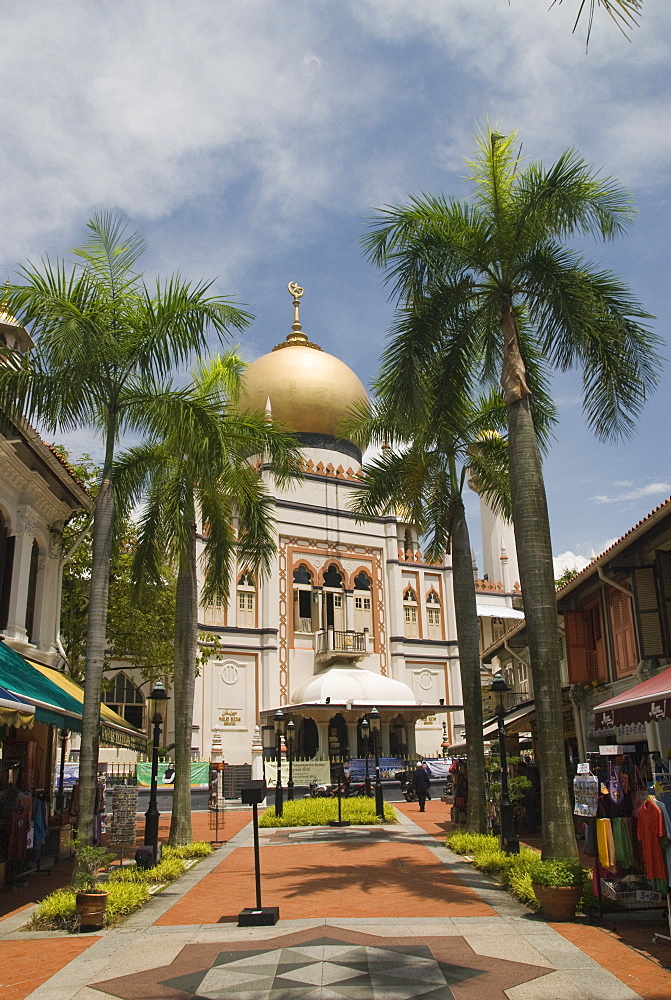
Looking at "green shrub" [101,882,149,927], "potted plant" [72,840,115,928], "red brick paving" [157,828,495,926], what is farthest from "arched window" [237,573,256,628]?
"potted plant" [72,840,115,928]

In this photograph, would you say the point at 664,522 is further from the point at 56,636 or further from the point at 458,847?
the point at 56,636

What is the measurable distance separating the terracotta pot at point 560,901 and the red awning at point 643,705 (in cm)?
205

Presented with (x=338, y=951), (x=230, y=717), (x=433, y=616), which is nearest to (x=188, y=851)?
(x=338, y=951)

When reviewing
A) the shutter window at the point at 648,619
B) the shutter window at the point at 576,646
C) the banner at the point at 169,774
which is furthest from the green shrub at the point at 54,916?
the banner at the point at 169,774

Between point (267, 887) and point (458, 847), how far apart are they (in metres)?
4.24

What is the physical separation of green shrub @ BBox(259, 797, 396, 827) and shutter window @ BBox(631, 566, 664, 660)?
9.91 m

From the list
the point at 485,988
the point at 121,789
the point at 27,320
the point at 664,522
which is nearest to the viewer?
the point at 485,988

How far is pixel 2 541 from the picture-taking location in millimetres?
15867

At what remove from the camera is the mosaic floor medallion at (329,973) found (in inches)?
275

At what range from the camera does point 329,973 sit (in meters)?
7.51

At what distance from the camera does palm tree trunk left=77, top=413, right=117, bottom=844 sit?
35.7ft

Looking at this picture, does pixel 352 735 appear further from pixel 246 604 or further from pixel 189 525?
pixel 189 525

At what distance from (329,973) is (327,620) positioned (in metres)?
30.5

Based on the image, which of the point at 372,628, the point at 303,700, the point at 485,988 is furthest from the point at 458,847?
the point at 372,628
